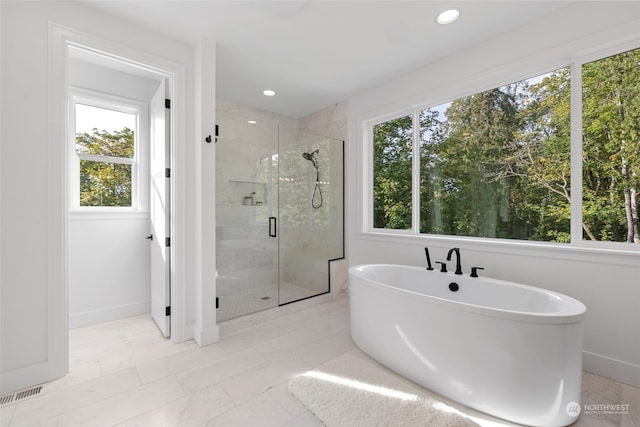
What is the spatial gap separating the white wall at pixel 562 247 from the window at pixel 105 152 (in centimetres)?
304

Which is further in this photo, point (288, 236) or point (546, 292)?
point (288, 236)

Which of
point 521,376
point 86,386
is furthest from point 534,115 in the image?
point 86,386

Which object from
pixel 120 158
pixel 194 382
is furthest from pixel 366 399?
pixel 120 158

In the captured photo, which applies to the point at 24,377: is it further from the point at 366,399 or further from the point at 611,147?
the point at 611,147

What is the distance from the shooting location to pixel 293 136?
374 centimetres

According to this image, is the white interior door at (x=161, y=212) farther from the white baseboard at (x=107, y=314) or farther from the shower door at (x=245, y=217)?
the shower door at (x=245, y=217)

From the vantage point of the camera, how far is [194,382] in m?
1.85

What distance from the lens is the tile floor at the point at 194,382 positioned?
1533 mm

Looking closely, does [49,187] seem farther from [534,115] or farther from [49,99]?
[534,115]

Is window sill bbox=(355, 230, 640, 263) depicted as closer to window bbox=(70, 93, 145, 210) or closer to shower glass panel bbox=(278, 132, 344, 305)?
shower glass panel bbox=(278, 132, 344, 305)

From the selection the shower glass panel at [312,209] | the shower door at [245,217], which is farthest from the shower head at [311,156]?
the shower door at [245,217]

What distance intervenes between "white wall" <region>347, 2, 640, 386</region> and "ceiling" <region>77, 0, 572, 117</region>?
0.45 feet

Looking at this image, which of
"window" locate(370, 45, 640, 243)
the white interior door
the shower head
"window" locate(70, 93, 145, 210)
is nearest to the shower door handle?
the shower head

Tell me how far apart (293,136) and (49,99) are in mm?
2397
